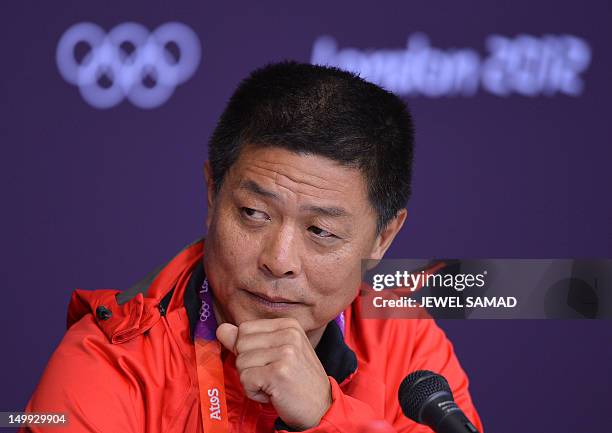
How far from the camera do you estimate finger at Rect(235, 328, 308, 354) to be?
4.01ft

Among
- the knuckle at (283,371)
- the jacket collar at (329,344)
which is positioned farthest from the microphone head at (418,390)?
the jacket collar at (329,344)

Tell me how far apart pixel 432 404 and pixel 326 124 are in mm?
476

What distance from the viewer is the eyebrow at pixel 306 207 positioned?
1.29 m

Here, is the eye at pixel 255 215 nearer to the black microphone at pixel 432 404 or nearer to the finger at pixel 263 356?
the finger at pixel 263 356

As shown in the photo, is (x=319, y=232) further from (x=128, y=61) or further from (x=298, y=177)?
(x=128, y=61)

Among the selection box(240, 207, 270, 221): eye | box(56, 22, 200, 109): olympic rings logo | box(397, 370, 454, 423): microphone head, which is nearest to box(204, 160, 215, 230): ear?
box(240, 207, 270, 221): eye

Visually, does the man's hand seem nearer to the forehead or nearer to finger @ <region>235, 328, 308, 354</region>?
finger @ <region>235, 328, 308, 354</region>

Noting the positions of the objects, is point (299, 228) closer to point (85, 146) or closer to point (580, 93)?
point (85, 146)

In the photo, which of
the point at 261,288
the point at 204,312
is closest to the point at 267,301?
the point at 261,288

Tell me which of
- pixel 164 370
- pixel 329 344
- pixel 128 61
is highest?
pixel 128 61

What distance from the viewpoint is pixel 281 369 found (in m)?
1.20

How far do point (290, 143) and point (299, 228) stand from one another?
124 millimetres

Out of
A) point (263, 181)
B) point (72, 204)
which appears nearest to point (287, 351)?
point (263, 181)

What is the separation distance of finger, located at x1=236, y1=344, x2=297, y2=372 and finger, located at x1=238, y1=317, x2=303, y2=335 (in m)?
0.03
